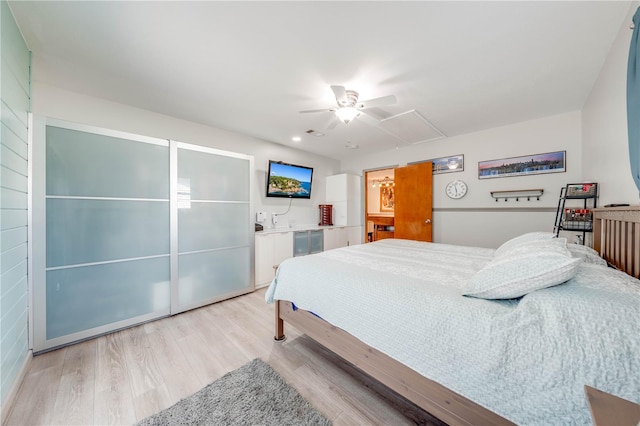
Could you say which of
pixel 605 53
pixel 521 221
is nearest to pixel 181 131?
pixel 605 53

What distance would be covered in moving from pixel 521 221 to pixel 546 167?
2.73 ft

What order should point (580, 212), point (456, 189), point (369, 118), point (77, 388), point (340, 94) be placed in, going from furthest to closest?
point (456, 189), point (369, 118), point (580, 212), point (340, 94), point (77, 388)

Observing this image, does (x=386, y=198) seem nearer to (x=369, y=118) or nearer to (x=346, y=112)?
(x=369, y=118)

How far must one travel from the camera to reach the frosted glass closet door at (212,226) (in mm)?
2734

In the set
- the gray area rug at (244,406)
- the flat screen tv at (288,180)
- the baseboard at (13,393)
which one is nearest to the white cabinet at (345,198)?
the flat screen tv at (288,180)

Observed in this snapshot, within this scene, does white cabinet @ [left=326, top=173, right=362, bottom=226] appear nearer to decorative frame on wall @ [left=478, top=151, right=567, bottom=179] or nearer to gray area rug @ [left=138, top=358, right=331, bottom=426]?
decorative frame on wall @ [left=478, top=151, right=567, bottom=179]

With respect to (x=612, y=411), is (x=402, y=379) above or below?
below

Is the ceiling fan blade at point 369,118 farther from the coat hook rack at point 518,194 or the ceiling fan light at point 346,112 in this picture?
the coat hook rack at point 518,194

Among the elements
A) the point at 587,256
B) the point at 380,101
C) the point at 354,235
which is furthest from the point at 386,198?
the point at 587,256

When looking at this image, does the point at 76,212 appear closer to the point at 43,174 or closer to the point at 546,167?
the point at 43,174

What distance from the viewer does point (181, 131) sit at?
323 cm

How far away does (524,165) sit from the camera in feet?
10.9

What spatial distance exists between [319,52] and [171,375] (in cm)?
282

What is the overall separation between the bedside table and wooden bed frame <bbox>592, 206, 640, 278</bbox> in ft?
3.51
